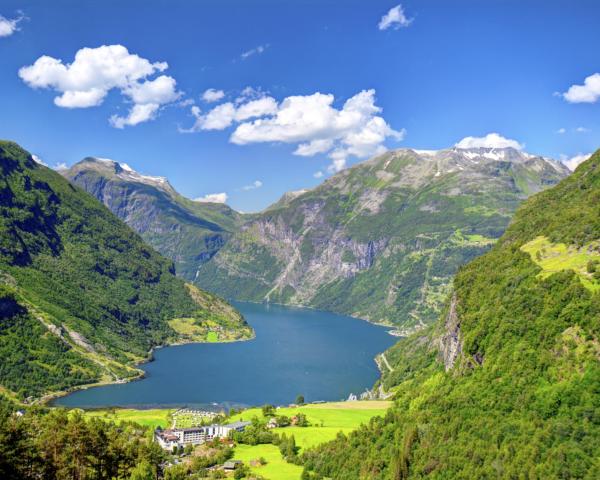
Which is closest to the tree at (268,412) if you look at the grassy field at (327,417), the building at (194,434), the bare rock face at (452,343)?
the grassy field at (327,417)

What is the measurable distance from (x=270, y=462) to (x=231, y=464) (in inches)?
313

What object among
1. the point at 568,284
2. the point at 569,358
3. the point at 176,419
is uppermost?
the point at 568,284

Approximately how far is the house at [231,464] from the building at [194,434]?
21.7m

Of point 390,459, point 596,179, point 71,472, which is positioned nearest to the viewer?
point 71,472

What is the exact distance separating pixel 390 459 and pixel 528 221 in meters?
80.9

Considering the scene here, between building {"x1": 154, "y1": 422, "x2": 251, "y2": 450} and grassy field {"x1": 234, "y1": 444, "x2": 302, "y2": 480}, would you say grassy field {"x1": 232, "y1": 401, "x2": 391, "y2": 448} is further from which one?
building {"x1": 154, "y1": 422, "x2": 251, "y2": 450}

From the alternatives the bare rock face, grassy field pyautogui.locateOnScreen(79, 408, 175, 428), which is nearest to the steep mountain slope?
the bare rock face

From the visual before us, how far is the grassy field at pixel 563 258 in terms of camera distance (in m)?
97.5

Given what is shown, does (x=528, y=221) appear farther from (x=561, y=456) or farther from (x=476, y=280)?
(x=561, y=456)

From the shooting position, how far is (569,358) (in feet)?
283

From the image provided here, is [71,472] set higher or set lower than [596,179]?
lower

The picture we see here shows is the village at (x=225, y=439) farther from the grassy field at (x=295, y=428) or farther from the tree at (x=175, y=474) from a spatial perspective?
the tree at (x=175, y=474)

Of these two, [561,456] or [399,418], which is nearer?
[561,456]

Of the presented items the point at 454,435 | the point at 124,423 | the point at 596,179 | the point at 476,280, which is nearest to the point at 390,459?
the point at 454,435
